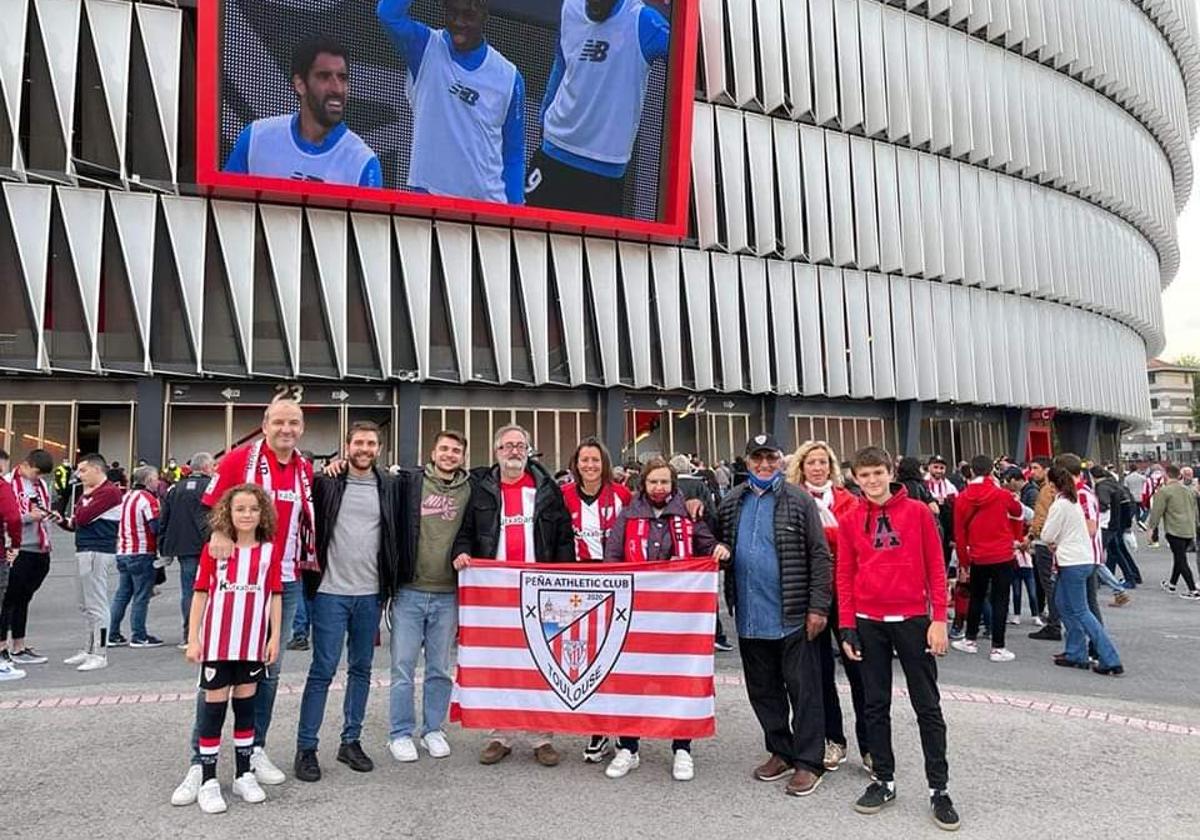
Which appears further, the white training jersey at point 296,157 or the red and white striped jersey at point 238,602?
the white training jersey at point 296,157

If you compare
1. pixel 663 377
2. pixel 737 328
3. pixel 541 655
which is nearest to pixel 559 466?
pixel 663 377

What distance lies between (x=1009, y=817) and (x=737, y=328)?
28.1m

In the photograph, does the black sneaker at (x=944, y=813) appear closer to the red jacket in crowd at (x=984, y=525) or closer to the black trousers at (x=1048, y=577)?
the red jacket in crowd at (x=984, y=525)

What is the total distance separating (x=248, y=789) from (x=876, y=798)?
350 centimetres

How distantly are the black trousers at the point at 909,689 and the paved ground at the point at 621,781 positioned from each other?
11.5 inches

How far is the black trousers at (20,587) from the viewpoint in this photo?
27.5 ft

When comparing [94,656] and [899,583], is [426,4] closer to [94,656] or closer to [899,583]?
[94,656]

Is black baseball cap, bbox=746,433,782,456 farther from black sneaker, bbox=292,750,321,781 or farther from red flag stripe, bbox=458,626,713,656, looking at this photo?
black sneaker, bbox=292,750,321,781

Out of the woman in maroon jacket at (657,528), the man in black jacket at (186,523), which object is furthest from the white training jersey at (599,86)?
the woman in maroon jacket at (657,528)

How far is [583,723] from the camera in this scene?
17.6 ft

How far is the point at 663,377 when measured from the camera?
30.9m

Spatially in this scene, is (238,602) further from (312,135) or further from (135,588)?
(312,135)

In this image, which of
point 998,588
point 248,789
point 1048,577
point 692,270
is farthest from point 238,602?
point 692,270

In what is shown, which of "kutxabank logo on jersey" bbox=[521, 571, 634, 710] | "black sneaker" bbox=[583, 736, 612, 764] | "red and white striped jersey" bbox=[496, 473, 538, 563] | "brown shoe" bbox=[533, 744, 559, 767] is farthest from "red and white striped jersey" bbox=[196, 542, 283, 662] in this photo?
"black sneaker" bbox=[583, 736, 612, 764]
